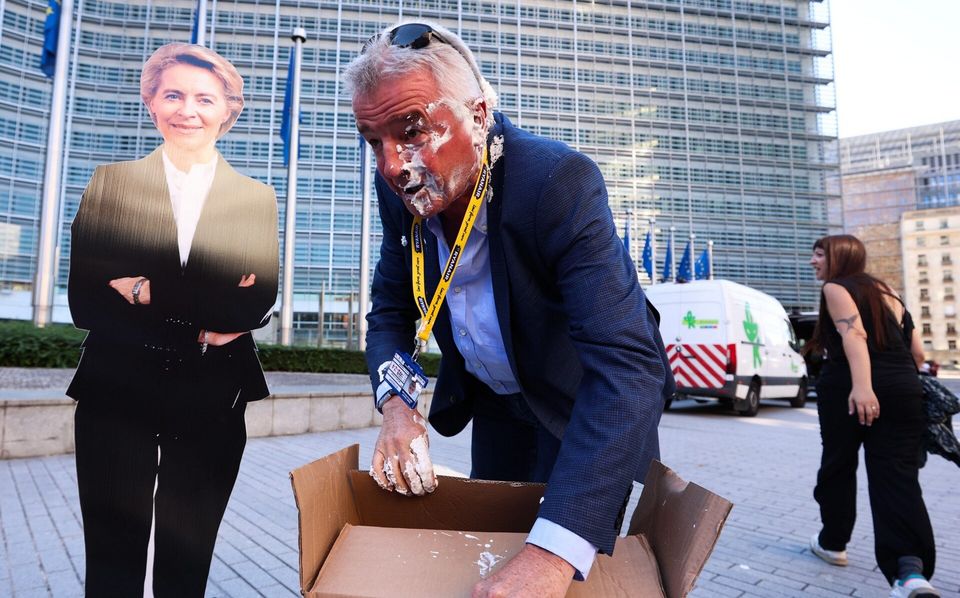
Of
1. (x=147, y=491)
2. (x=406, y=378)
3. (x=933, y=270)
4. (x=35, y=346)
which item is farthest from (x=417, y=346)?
(x=933, y=270)

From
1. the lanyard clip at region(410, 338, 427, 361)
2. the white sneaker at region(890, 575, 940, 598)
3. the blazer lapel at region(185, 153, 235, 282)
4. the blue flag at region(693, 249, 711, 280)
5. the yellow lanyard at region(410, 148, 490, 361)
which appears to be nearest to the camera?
the yellow lanyard at region(410, 148, 490, 361)

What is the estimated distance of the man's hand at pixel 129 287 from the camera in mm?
2156

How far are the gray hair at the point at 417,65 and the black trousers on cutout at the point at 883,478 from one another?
3.19 meters

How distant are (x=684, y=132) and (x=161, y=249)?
56660 millimetres

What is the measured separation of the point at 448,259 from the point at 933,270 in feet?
342

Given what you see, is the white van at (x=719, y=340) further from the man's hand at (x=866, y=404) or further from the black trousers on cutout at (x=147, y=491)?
the black trousers on cutout at (x=147, y=491)

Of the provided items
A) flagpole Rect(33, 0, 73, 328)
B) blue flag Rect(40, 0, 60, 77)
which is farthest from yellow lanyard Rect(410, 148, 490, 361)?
blue flag Rect(40, 0, 60, 77)

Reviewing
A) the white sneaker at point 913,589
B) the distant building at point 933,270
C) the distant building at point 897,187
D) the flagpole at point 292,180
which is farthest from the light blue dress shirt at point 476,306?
the distant building at point 933,270

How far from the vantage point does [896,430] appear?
3232 millimetres

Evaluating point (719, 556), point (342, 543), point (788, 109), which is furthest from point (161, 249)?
point (788, 109)

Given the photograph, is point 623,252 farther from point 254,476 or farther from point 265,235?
point 254,476

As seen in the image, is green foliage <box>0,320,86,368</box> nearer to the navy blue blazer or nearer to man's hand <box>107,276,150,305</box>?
man's hand <box>107,276,150,305</box>

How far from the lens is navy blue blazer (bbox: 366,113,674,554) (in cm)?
102

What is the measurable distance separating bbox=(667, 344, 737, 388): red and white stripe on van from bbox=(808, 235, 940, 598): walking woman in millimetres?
7696
